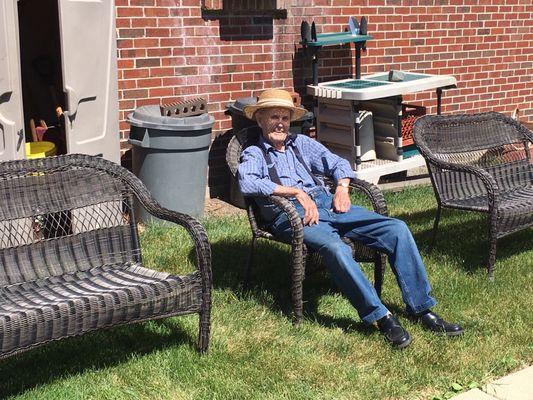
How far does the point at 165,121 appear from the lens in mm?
6176

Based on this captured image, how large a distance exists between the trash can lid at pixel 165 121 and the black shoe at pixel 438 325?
2680 mm

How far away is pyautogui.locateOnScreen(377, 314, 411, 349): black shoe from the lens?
4.04 m

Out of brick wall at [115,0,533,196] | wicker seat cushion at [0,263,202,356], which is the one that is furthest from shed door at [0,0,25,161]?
brick wall at [115,0,533,196]

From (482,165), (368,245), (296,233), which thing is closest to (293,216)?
(296,233)

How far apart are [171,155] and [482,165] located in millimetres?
2482

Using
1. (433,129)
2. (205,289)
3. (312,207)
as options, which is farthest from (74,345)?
(433,129)

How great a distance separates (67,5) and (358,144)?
295cm

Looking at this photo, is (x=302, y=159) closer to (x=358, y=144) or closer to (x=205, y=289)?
(x=205, y=289)

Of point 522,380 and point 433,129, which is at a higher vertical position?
point 433,129

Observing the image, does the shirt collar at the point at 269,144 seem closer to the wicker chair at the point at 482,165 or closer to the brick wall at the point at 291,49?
the wicker chair at the point at 482,165

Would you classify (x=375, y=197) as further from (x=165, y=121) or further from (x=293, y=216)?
(x=165, y=121)

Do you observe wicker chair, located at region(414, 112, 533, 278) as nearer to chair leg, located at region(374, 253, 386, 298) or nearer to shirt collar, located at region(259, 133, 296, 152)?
chair leg, located at region(374, 253, 386, 298)

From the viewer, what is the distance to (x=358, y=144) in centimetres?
718

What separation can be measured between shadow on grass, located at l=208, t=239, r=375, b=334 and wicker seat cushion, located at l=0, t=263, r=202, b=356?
91cm
